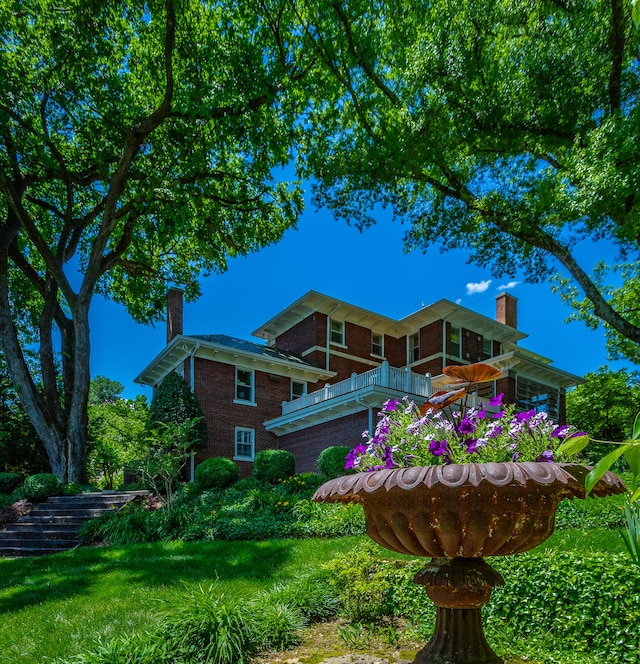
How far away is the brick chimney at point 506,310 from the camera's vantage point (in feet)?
80.6

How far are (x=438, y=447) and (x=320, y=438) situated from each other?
14.8 meters

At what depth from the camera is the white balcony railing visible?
15359 millimetres

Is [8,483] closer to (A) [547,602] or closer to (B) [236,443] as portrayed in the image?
(B) [236,443]

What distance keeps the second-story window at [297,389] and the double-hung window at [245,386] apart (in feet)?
6.14

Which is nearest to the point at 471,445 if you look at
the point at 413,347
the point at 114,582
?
the point at 114,582

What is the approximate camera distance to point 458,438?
8.93 feet

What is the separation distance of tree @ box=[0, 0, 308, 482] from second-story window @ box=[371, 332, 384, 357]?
7.12m

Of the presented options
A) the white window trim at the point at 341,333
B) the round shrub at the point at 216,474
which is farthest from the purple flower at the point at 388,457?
the white window trim at the point at 341,333

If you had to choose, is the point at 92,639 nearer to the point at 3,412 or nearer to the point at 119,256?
the point at 119,256

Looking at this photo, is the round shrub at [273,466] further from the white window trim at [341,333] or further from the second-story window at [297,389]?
the white window trim at [341,333]

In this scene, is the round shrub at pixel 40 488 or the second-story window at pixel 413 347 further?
the second-story window at pixel 413 347

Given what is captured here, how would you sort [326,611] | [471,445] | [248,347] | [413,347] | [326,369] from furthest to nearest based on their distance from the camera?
[413,347]
[326,369]
[248,347]
[326,611]
[471,445]

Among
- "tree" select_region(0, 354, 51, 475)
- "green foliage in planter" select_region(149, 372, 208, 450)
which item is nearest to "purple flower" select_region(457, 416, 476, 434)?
"green foliage in planter" select_region(149, 372, 208, 450)

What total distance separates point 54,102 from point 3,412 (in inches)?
530
